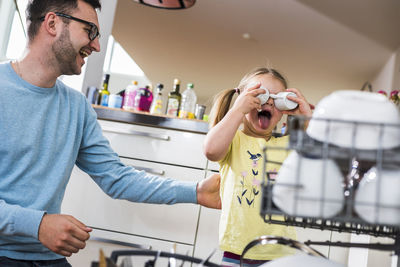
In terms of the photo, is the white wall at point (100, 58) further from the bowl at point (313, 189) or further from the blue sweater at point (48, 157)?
the bowl at point (313, 189)

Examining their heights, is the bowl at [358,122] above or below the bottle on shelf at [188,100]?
below

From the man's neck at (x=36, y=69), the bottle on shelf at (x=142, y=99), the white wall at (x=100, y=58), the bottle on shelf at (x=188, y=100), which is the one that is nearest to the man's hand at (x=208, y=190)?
the man's neck at (x=36, y=69)

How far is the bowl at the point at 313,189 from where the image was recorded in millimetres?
428

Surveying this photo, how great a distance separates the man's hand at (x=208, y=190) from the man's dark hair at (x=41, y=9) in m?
0.61

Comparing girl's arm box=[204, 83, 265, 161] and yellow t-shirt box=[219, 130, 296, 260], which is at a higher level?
girl's arm box=[204, 83, 265, 161]

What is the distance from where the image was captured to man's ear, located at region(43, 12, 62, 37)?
1235 mm

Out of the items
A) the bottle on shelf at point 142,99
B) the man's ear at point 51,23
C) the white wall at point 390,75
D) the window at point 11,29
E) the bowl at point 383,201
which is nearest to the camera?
the bowl at point 383,201

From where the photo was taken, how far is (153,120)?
6.71 feet

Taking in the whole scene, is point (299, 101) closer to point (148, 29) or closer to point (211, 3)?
point (211, 3)

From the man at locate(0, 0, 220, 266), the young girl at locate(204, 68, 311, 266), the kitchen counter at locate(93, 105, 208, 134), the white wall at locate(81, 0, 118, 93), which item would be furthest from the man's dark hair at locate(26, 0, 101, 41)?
the white wall at locate(81, 0, 118, 93)

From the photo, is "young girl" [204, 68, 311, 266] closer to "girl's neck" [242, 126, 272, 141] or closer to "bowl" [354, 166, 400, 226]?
"girl's neck" [242, 126, 272, 141]

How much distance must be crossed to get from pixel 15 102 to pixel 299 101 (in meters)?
0.69

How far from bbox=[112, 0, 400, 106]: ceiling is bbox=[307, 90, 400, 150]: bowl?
3.04m

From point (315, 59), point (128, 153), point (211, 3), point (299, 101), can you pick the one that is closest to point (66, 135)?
point (299, 101)
